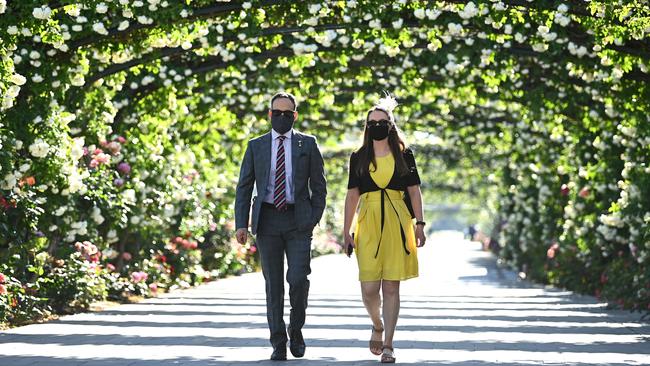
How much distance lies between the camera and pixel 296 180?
29.1 feet

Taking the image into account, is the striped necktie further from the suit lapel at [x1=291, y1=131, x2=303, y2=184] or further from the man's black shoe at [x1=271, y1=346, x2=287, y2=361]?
the man's black shoe at [x1=271, y1=346, x2=287, y2=361]

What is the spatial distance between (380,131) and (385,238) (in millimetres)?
737

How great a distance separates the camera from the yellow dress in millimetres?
8828

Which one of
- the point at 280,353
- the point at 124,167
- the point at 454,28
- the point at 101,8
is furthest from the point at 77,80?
the point at 280,353

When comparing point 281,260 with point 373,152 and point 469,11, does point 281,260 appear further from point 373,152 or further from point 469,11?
point 469,11

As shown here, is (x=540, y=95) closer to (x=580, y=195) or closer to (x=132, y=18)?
(x=580, y=195)

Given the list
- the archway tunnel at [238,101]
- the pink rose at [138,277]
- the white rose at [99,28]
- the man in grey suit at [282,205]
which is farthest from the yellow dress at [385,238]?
the pink rose at [138,277]

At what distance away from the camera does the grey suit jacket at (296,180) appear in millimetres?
8844

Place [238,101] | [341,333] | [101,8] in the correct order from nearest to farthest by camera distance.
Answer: [341,333] < [101,8] < [238,101]

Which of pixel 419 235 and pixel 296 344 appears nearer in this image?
pixel 419 235

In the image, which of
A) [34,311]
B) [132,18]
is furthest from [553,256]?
[34,311]

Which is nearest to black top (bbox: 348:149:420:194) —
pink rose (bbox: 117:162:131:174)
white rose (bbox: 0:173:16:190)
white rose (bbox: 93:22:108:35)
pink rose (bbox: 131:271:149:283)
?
white rose (bbox: 0:173:16:190)

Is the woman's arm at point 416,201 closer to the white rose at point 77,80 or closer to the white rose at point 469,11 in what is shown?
the white rose at point 469,11

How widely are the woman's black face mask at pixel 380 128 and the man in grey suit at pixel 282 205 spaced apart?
1.36 ft
